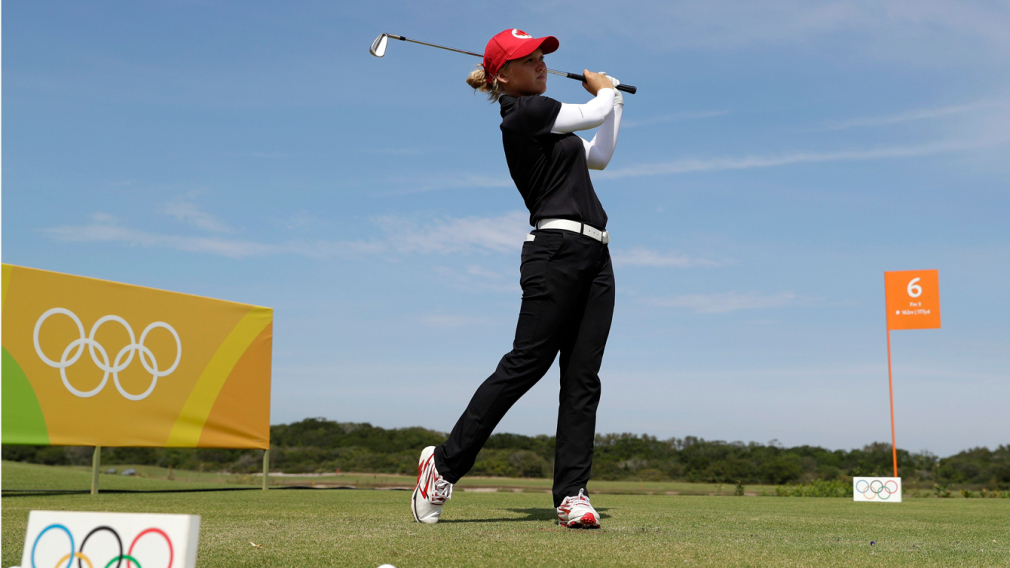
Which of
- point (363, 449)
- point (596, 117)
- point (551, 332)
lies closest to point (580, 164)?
point (596, 117)

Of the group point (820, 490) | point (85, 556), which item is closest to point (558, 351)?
point (85, 556)

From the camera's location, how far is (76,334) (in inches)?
231

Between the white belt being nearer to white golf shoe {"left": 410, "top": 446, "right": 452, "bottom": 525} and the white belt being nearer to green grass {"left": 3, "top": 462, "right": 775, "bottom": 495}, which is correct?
white golf shoe {"left": 410, "top": 446, "right": 452, "bottom": 525}

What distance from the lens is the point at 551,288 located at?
2.93 meters

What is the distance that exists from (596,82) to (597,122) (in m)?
0.31

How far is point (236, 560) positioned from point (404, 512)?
60.7 inches

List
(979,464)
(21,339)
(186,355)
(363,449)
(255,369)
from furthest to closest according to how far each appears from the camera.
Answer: (363,449), (979,464), (255,369), (186,355), (21,339)

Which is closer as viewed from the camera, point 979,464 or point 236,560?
point 236,560

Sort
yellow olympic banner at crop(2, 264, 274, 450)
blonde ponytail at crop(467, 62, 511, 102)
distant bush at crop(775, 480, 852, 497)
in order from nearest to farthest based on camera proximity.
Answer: blonde ponytail at crop(467, 62, 511, 102) → yellow olympic banner at crop(2, 264, 274, 450) → distant bush at crop(775, 480, 852, 497)

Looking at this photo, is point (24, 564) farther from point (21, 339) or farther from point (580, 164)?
point (21, 339)

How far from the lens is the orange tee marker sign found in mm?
9195

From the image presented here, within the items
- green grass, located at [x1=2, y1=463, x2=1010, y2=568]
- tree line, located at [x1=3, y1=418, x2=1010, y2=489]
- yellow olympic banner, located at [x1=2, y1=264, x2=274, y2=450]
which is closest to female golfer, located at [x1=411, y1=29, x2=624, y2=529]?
green grass, located at [x1=2, y1=463, x2=1010, y2=568]

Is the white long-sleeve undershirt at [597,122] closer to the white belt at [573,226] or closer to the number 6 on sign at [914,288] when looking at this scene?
the white belt at [573,226]

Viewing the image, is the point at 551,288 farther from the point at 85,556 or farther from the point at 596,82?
the point at 85,556
